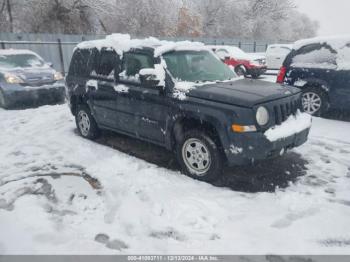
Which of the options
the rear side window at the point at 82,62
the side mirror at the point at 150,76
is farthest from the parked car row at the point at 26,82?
the side mirror at the point at 150,76

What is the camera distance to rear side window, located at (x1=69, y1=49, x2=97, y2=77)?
20.1 feet

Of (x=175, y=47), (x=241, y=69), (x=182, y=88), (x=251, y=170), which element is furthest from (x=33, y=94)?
(x=241, y=69)

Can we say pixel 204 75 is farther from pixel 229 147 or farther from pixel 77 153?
pixel 77 153

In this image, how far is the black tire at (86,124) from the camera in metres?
6.45

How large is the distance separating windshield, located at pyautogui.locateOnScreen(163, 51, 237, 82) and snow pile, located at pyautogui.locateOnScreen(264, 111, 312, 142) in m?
1.28

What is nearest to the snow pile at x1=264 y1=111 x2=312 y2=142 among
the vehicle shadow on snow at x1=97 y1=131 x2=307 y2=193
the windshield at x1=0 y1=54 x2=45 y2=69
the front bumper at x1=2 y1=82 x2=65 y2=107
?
the vehicle shadow on snow at x1=97 y1=131 x2=307 y2=193

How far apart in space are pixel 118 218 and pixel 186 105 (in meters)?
1.83

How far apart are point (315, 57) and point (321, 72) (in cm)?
47

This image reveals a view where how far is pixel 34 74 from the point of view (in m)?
9.59

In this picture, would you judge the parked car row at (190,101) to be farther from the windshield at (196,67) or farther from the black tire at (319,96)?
the black tire at (319,96)

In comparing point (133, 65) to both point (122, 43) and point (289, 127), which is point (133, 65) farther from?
point (289, 127)

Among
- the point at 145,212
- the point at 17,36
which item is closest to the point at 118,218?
the point at 145,212

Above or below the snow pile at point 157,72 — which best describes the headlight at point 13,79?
below

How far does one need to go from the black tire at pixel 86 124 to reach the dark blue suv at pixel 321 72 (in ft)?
16.6
